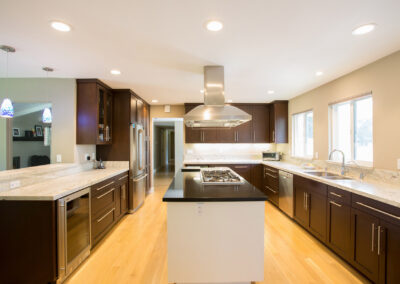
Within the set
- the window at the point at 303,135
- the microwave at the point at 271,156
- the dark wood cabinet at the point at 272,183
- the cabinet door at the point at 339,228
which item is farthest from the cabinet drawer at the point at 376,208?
the microwave at the point at 271,156

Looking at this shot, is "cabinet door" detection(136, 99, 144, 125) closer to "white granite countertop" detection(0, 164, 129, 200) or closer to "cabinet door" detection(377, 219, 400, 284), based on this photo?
"white granite countertop" detection(0, 164, 129, 200)

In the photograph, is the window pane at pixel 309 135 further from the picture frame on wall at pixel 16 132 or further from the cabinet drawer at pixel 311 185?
the picture frame on wall at pixel 16 132

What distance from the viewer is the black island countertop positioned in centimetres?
173

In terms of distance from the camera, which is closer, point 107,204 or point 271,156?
point 107,204

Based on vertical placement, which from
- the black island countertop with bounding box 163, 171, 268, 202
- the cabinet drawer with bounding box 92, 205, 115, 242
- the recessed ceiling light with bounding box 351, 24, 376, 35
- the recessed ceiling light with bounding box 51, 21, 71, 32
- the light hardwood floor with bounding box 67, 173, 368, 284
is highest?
the recessed ceiling light with bounding box 51, 21, 71, 32

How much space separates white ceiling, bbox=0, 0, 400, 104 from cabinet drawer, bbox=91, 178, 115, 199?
1607 mm

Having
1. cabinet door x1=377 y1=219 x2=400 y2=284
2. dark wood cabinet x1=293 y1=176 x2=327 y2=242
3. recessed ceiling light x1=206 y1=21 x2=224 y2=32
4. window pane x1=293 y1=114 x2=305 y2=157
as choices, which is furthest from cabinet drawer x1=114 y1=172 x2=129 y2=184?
window pane x1=293 y1=114 x2=305 y2=157

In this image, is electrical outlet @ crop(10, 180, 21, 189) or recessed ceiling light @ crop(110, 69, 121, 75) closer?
electrical outlet @ crop(10, 180, 21, 189)

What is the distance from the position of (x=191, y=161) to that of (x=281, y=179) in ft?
7.13

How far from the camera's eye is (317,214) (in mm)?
2678

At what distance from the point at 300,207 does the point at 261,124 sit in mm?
2578

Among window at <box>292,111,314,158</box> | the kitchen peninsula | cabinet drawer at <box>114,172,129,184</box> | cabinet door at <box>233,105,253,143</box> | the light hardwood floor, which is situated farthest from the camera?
cabinet door at <box>233,105,253,143</box>

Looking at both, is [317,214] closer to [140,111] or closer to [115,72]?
[115,72]

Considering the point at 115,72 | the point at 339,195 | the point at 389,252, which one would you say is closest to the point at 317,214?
the point at 339,195
